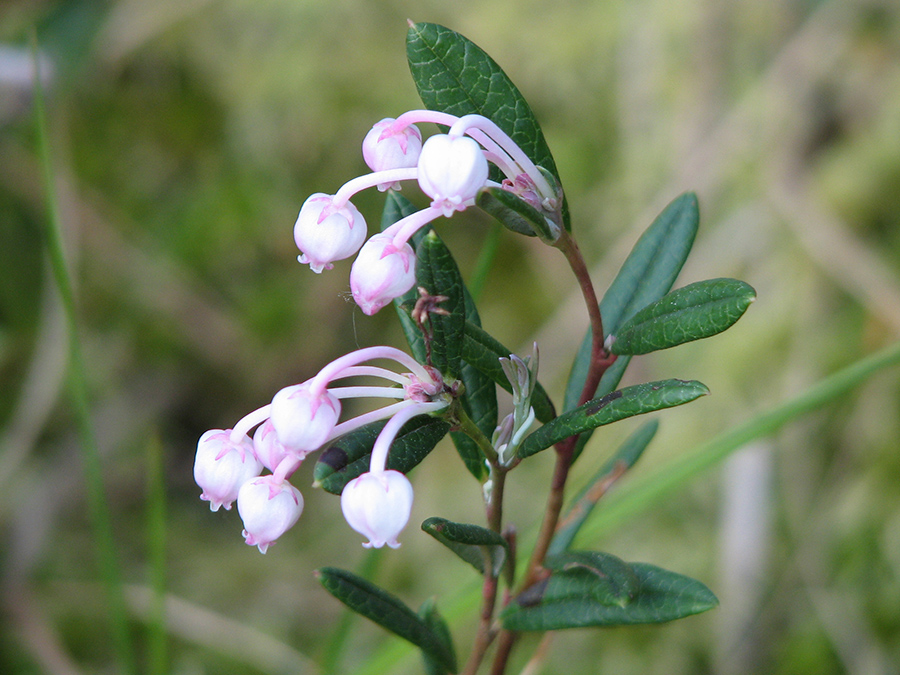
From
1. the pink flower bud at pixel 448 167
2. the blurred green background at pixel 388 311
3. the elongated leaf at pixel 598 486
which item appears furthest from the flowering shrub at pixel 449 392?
the blurred green background at pixel 388 311

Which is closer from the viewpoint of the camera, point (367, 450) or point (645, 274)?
point (367, 450)

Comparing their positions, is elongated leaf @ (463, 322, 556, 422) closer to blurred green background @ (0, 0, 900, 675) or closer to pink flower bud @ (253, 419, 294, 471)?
pink flower bud @ (253, 419, 294, 471)

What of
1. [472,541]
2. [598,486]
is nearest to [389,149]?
[472,541]

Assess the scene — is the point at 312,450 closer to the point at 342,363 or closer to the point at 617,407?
the point at 342,363

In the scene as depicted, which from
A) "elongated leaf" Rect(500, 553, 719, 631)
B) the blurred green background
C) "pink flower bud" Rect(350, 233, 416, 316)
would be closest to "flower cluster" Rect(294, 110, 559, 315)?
"pink flower bud" Rect(350, 233, 416, 316)

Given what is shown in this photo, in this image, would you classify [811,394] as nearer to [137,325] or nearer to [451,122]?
[451,122]
